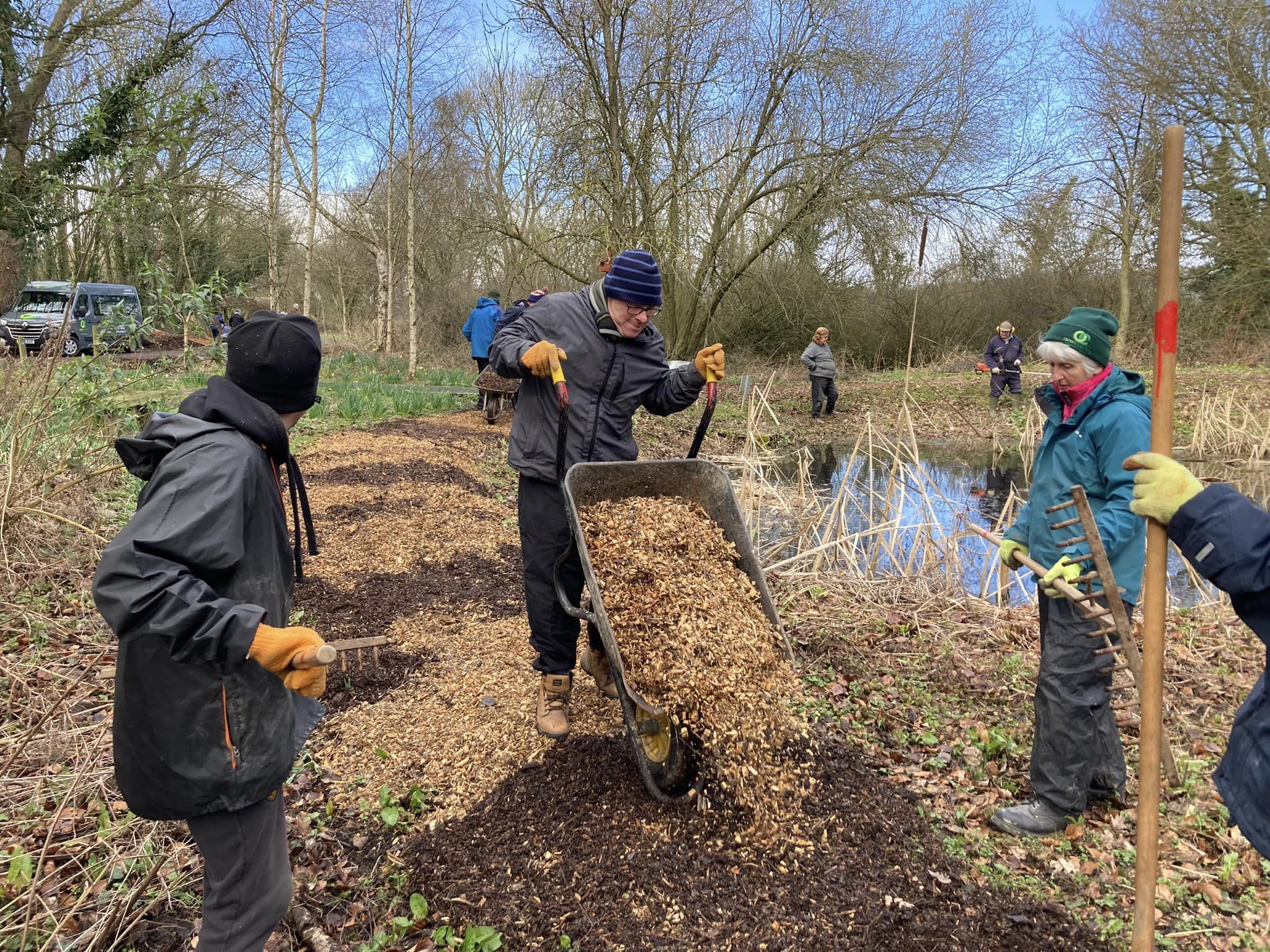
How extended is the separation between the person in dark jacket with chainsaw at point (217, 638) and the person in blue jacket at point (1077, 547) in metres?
2.23

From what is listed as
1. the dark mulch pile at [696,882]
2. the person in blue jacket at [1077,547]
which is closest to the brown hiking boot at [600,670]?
the dark mulch pile at [696,882]

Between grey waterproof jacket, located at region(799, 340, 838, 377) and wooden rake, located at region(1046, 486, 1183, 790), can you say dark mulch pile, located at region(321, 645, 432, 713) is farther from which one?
grey waterproof jacket, located at region(799, 340, 838, 377)

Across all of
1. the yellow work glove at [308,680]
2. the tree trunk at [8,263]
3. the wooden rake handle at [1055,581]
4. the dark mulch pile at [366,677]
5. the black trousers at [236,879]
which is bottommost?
the dark mulch pile at [366,677]

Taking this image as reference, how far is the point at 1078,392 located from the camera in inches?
103

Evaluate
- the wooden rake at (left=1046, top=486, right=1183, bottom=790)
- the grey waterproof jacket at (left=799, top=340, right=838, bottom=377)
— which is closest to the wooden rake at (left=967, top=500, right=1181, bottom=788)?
the wooden rake at (left=1046, top=486, right=1183, bottom=790)

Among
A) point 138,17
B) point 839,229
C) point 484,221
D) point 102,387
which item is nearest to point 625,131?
point 484,221

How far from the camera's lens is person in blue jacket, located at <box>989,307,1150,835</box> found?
8.20 ft

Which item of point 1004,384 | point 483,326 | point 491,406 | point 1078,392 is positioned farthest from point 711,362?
point 1004,384

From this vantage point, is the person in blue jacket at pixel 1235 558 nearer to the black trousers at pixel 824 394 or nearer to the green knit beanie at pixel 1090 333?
the green knit beanie at pixel 1090 333

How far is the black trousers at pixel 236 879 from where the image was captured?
165cm

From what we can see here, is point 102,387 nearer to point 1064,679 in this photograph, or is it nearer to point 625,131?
point 1064,679

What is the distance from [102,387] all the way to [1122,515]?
5.44 meters

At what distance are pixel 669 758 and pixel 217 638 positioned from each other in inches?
67.4

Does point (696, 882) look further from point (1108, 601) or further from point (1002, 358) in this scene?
point (1002, 358)
